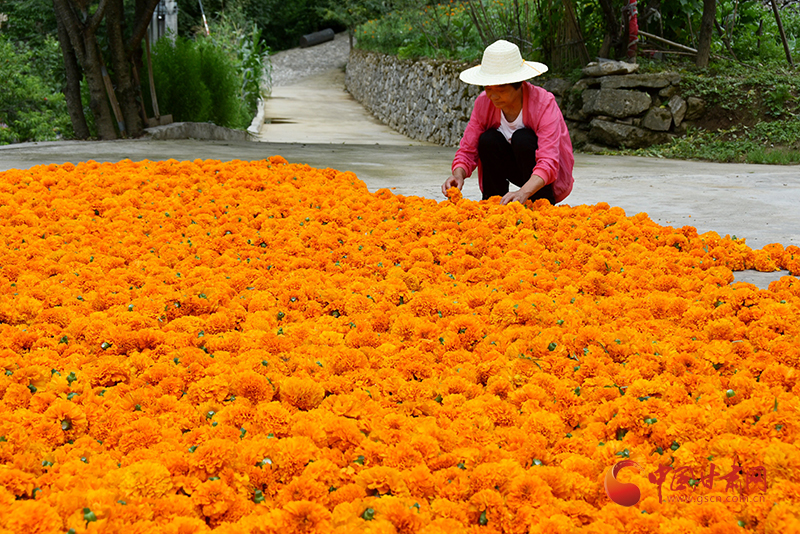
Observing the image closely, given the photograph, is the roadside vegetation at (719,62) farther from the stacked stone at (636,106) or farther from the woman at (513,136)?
the woman at (513,136)

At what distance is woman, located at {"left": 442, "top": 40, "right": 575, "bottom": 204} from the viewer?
3.28 m

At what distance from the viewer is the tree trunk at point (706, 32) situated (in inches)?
284

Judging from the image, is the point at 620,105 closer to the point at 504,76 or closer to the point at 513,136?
the point at 513,136

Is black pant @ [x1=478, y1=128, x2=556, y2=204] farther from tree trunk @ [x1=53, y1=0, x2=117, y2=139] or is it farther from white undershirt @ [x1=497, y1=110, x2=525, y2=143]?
tree trunk @ [x1=53, y1=0, x2=117, y2=139]

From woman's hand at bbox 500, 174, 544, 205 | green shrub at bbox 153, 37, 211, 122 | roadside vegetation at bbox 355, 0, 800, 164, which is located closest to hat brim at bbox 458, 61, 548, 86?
woman's hand at bbox 500, 174, 544, 205

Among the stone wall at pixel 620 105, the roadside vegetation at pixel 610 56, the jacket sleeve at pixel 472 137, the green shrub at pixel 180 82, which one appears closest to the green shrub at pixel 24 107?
the roadside vegetation at pixel 610 56

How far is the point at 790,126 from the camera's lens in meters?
6.69

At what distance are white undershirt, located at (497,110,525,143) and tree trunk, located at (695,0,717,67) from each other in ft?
16.0

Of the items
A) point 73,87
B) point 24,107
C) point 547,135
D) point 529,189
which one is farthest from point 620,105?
point 24,107

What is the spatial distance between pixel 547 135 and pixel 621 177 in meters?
1.96

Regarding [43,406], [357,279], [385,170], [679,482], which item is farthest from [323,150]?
[679,482]

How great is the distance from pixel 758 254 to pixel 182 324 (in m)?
2.28

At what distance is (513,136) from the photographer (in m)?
3.55

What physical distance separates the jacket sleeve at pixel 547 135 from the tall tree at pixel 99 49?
4.89m
